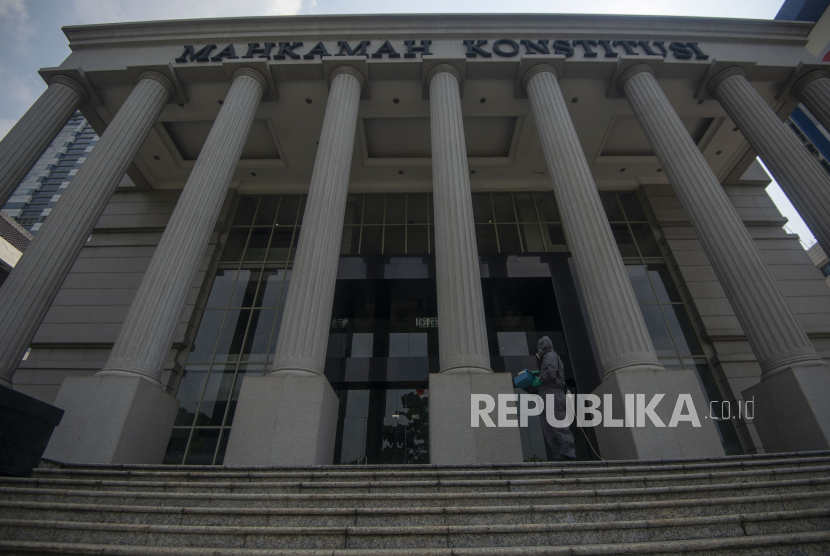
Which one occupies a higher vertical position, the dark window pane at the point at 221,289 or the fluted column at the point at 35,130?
the fluted column at the point at 35,130

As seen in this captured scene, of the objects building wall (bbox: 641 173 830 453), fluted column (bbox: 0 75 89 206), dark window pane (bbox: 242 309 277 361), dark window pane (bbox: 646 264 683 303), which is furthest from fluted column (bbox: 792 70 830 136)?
fluted column (bbox: 0 75 89 206)

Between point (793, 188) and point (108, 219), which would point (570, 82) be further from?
point (108, 219)

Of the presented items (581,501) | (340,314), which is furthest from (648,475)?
(340,314)

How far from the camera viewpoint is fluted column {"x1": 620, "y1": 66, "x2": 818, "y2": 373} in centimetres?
939

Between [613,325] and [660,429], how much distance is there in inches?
90.6

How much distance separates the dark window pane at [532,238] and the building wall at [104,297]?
13683 mm

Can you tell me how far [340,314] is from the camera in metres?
17.4

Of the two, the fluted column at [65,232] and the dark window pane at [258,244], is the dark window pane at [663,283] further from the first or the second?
the fluted column at [65,232]

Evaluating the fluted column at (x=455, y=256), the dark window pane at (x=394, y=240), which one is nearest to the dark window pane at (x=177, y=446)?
the fluted column at (x=455, y=256)

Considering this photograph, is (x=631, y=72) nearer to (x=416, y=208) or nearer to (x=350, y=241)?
(x=416, y=208)

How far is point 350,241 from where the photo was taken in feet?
61.6

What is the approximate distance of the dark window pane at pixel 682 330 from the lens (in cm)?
1573

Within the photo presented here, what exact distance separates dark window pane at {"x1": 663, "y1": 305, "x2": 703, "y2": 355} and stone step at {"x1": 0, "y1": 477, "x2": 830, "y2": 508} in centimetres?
1160

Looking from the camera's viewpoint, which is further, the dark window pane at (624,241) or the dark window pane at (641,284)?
the dark window pane at (624,241)
